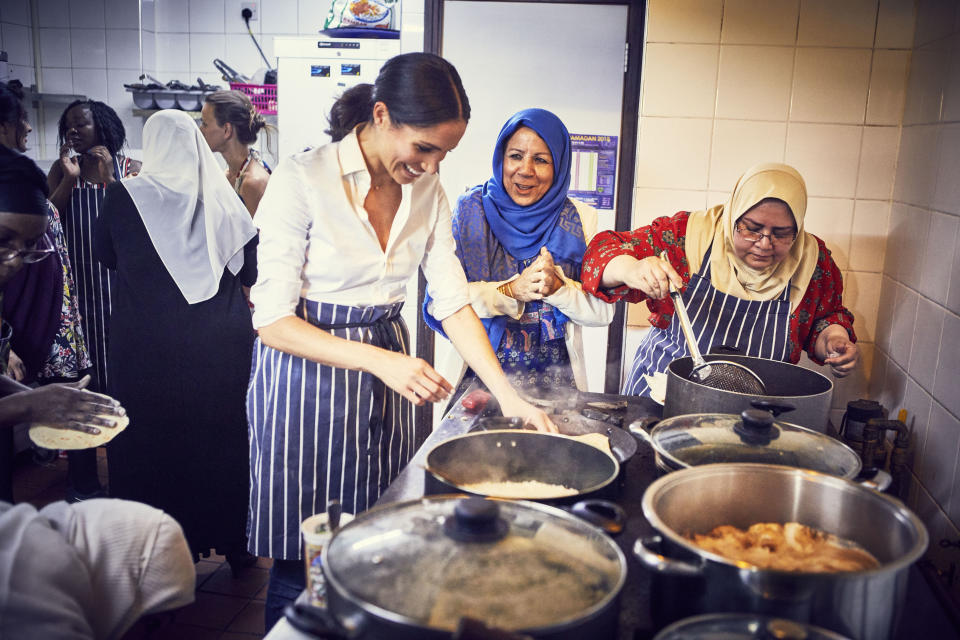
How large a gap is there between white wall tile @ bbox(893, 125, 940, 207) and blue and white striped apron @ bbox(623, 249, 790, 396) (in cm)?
67

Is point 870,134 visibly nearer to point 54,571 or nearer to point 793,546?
point 793,546

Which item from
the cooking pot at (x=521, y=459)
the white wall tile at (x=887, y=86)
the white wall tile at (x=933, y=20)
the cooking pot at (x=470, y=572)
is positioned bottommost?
the cooking pot at (x=521, y=459)

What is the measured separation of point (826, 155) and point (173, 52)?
4.74 m

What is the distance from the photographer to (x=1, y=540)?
76cm

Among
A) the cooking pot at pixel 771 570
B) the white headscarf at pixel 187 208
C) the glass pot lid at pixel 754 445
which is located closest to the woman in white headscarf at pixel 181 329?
the white headscarf at pixel 187 208

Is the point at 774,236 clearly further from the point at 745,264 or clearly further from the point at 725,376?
the point at 725,376

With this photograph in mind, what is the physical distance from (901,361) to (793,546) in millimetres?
1860

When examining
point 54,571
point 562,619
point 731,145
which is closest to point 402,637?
point 562,619

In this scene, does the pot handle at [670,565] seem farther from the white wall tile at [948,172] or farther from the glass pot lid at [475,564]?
the white wall tile at [948,172]

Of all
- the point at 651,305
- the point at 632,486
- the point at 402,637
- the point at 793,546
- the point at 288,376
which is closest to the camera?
the point at 402,637

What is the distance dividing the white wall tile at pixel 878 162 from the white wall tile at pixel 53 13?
17.5 feet

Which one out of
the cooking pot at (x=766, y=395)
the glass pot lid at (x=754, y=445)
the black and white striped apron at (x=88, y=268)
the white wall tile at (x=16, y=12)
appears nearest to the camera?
the glass pot lid at (x=754, y=445)

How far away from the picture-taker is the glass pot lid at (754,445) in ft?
3.52

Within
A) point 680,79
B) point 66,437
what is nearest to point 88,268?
point 66,437
